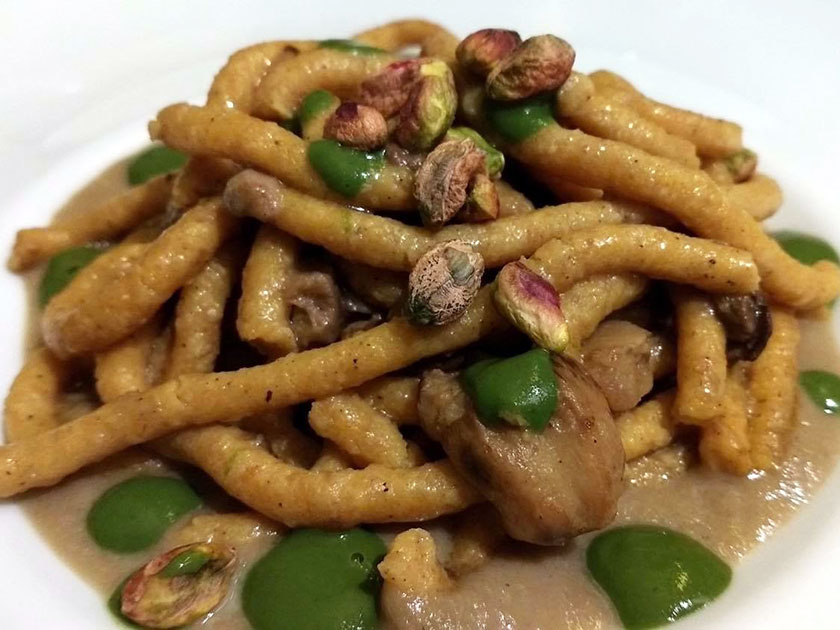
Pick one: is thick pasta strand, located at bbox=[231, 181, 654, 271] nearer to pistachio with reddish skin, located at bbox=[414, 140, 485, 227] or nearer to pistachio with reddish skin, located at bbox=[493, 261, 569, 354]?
pistachio with reddish skin, located at bbox=[414, 140, 485, 227]

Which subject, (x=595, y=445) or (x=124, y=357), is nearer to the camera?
(x=595, y=445)

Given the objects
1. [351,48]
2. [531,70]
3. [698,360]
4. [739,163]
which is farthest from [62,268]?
[739,163]

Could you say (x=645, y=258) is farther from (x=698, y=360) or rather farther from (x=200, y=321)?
(x=200, y=321)

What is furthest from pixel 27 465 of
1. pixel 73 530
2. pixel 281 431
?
pixel 281 431

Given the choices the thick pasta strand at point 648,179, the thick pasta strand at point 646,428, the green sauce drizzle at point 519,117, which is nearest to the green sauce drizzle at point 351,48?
the green sauce drizzle at point 519,117

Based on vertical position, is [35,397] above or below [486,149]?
below

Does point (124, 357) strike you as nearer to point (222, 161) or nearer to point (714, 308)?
point (222, 161)

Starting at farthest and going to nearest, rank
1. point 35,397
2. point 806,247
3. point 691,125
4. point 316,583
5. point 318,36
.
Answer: point 318,36 → point 806,247 → point 691,125 → point 35,397 → point 316,583
